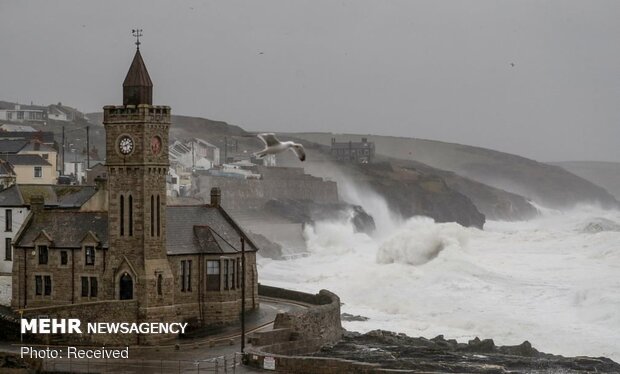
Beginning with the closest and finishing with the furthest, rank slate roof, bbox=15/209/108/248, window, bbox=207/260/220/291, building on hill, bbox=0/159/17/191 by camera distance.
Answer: slate roof, bbox=15/209/108/248 < window, bbox=207/260/220/291 < building on hill, bbox=0/159/17/191

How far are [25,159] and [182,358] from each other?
30.0 metres

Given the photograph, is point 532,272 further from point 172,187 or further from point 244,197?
point 244,197

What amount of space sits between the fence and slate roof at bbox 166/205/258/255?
5979 millimetres

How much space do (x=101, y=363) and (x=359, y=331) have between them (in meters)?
15.7

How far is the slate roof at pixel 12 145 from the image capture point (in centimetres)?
6717

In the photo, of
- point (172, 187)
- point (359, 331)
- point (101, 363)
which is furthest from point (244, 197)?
point (101, 363)

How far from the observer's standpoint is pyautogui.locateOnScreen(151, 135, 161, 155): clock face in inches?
1511

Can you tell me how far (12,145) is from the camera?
225ft

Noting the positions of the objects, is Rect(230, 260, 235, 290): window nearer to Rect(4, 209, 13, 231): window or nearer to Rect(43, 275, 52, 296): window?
Rect(43, 275, 52, 296): window

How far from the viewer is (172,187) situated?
87.1 metres

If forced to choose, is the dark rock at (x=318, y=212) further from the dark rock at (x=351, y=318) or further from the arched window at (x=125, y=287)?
the arched window at (x=125, y=287)

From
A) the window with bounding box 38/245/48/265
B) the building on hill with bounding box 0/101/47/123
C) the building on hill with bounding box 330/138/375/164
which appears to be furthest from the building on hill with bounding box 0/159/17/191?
the building on hill with bounding box 330/138/375/164

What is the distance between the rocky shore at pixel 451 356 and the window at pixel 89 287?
7117 millimetres

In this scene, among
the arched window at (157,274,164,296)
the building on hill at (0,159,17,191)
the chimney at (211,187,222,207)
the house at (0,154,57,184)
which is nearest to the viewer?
the arched window at (157,274,164,296)
